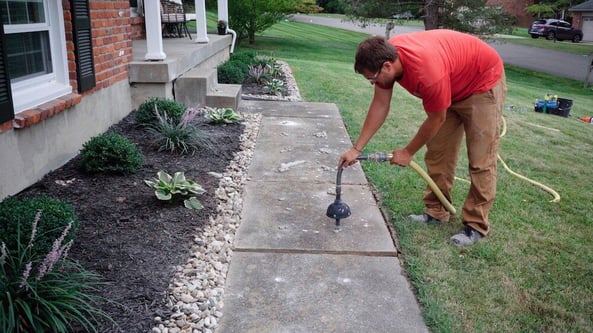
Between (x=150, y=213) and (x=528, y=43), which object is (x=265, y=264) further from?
(x=528, y=43)

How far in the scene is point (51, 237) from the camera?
2498mm

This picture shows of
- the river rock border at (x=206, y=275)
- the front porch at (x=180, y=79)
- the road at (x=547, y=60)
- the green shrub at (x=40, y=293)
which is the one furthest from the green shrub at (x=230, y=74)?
the road at (x=547, y=60)

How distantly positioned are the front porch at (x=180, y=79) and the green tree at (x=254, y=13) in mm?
9520

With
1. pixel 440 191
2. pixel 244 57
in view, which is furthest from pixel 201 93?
pixel 440 191

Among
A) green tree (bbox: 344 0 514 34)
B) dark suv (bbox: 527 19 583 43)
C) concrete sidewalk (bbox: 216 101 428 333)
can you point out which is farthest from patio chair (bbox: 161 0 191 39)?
dark suv (bbox: 527 19 583 43)

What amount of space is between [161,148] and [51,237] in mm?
2200

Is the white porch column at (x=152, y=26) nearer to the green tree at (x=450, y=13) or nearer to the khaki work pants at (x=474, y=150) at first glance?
the khaki work pants at (x=474, y=150)

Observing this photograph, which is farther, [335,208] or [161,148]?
[161,148]

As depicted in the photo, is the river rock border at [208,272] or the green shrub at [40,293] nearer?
the green shrub at [40,293]

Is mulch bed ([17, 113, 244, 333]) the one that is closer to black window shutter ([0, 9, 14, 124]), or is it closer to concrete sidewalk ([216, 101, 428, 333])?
concrete sidewalk ([216, 101, 428, 333])

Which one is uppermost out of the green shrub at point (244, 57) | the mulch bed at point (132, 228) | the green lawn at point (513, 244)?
the green shrub at point (244, 57)

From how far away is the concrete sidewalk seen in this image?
2516 mm

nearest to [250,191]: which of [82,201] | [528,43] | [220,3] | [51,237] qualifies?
[82,201]

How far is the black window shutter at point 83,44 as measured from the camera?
4.26 m
